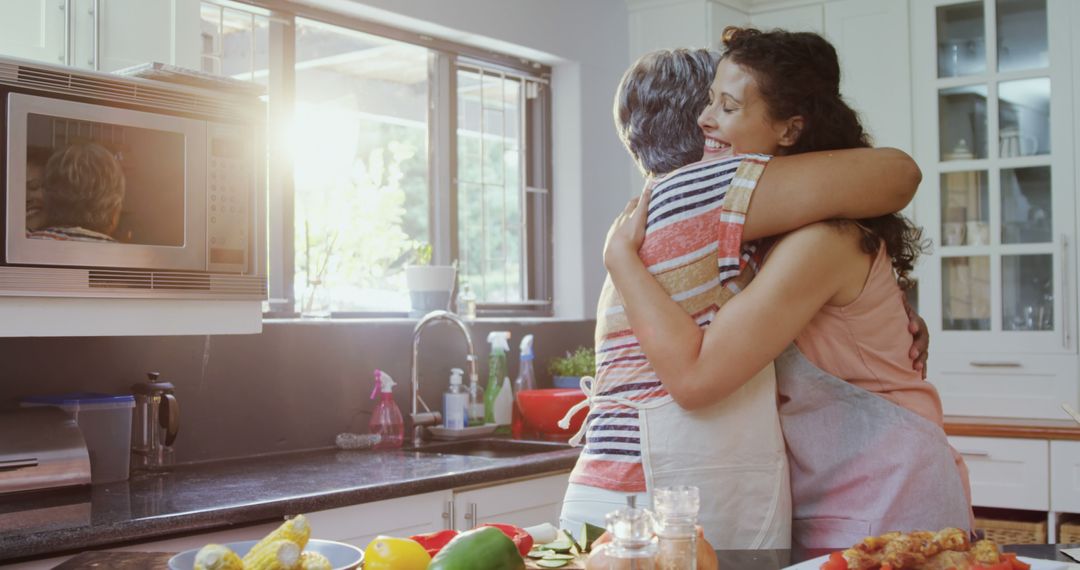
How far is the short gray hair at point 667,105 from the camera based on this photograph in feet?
4.65

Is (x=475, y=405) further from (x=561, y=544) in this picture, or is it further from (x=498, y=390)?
(x=561, y=544)

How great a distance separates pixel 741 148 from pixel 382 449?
6.11 ft

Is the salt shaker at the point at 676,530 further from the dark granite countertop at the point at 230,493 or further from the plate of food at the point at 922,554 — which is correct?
the dark granite countertop at the point at 230,493

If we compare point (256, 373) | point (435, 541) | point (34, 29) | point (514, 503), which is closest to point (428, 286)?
point (256, 373)

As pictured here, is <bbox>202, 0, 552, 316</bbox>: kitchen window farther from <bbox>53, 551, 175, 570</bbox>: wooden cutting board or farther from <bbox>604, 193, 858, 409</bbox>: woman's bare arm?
<bbox>604, 193, 858, 409</bbox>: woman's bare arm

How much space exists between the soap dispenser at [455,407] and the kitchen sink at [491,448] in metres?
0.06

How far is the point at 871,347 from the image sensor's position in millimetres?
1242

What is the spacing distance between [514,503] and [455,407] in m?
0.59

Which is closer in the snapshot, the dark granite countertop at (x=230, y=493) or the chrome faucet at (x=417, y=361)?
the dark granite countertop at (x=230, y=493)

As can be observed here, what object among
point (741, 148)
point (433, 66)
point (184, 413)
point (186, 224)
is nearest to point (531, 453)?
point (184, 413)

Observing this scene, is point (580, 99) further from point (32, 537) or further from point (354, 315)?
point (32, 537)

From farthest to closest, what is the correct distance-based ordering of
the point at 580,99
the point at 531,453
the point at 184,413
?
the point at 580,99
the point at 531,453
the point at 184,413

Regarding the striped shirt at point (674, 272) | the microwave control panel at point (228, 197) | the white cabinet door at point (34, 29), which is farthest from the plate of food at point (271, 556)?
the white cabinet door at point (34, 29)

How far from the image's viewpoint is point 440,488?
240 centimetres
